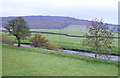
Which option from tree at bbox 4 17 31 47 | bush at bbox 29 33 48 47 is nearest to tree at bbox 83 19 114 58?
tree at bbox 4 17 31 47

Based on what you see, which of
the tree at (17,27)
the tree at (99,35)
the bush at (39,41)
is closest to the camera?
the tree at (99,35)

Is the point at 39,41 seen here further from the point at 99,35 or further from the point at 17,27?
the point at 99,35

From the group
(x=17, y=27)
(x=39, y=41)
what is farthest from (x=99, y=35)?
(x=39, y=41)

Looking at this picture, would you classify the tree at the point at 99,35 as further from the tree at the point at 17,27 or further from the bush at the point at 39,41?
the bush at the point at 39,41

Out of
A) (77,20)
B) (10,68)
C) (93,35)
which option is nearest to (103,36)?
(93,35)

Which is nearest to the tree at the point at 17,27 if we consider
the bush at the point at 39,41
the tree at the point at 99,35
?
the bush at the point at 39,41

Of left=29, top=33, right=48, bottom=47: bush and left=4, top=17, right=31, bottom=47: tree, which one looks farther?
left=29, top=33, right=48, bottom=47: bush

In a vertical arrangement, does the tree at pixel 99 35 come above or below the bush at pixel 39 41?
above

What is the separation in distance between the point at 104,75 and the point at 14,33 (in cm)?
1853

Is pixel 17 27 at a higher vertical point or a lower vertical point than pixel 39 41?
higher

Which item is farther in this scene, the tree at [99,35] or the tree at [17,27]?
the tree at [17,27]

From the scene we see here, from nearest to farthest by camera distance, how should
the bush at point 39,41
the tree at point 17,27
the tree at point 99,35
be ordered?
1. the tree at point 99,35
2. the tree at point 17,27
3. the bush at point 39,41

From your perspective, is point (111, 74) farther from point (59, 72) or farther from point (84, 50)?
point (84, 50)

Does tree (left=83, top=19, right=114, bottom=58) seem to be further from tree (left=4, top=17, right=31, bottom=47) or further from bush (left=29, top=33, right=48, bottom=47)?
bush (left=29, top=33, right=48, bottom=47)
